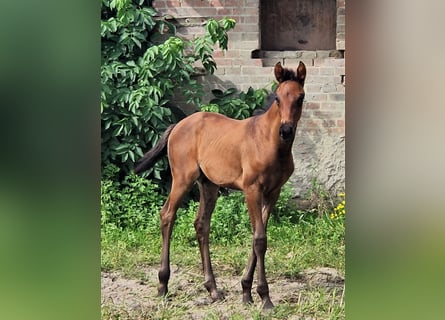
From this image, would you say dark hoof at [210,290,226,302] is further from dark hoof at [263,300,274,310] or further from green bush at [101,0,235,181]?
green bush at [101,0,235,181]

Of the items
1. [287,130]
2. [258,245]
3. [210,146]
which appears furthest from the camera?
[210,146]

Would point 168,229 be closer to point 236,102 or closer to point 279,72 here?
point 236,102

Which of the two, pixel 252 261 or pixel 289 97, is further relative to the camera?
pixel 252 261

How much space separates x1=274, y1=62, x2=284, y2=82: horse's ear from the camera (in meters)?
3.01

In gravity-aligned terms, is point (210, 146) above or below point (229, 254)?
above

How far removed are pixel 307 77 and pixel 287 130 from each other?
328 millimetres

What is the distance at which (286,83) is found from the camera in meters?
3.02

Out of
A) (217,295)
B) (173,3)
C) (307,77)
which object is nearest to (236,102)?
(307,77)

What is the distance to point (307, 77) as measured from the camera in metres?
3.19

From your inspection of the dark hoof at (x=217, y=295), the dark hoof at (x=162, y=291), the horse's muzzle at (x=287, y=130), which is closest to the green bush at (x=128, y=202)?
the dark hoof at (x=162, y=291)

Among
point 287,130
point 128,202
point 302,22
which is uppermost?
point 302,22

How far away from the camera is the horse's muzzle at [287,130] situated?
297cm
